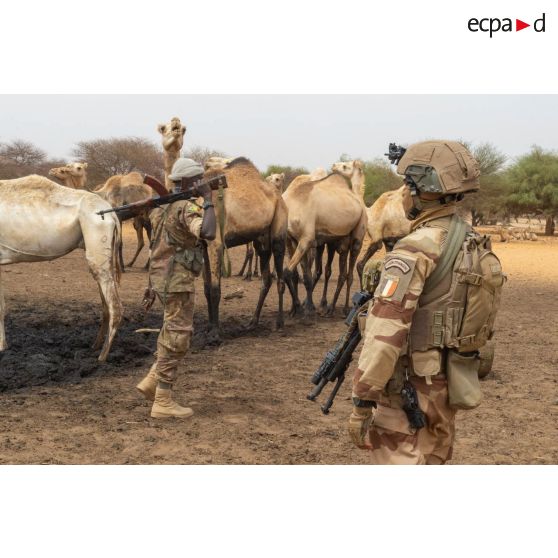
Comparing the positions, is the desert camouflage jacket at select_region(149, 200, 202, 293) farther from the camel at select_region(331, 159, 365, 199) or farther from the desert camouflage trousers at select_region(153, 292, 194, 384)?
the camel at select_region(331, 159, 365, 199)

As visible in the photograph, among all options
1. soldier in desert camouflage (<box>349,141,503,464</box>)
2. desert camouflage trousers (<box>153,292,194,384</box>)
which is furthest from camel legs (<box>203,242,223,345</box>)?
soldier in desert camouflage (<box>349,141,503,464</box>)

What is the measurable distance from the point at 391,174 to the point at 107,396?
3368cm

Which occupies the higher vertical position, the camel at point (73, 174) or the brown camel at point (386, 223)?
the camel at point (73, 174)

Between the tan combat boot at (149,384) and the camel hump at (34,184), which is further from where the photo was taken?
the camel hump at (34,184)

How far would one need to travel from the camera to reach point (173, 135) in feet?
26.2

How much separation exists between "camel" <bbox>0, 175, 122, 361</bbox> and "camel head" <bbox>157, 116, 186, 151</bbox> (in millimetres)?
978

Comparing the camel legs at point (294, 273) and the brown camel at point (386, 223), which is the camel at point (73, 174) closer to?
the camel legs at point (294, 273)

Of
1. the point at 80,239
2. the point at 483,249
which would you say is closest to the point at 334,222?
the point at 80,239

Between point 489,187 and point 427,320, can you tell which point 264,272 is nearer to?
point 427,320

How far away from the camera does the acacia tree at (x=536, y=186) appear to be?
36.9m

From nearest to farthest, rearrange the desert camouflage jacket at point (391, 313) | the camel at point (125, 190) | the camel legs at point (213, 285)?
A: the desert camouflage jacket at point (391, 313)
the camel legs at point (213, 285)
the camel at point (125, 190)

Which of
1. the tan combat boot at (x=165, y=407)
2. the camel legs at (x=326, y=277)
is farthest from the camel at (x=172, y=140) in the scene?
the camel legs at (x=326, y=277)

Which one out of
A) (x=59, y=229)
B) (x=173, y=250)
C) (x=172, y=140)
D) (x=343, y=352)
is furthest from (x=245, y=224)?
(x=343, y=352)

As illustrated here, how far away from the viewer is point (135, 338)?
8.73 meters
